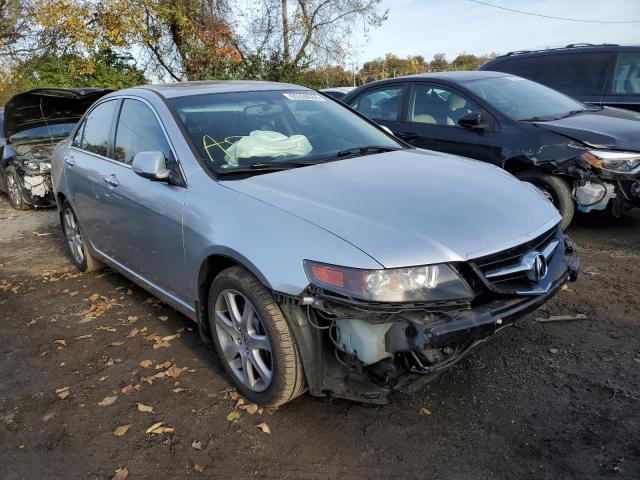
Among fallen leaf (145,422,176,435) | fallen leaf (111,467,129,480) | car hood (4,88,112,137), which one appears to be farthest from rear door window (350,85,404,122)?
fallen leaf (111,467,129,480)

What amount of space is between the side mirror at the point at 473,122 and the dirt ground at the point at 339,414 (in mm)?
2024

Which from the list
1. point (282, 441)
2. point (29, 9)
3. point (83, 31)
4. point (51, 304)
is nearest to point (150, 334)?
point (51, 304)

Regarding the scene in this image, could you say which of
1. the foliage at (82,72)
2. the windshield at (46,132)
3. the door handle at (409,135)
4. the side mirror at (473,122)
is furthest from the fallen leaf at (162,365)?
the foliage at (82,72)

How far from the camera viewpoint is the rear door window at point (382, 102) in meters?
6.35

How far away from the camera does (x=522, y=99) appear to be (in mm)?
5883

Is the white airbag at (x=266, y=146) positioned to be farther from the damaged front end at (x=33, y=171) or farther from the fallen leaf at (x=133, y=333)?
the damaged front end at (x=33, y=171)

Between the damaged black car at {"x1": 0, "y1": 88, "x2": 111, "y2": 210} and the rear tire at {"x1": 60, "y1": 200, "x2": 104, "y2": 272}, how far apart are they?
2.96 meters

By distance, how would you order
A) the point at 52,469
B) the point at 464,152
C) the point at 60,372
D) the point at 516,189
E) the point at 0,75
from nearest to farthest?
1. the point at 52,469
2. the point at 516,189
3. the point at 60,372
4. the point at 464,152
5. the point at 0,75

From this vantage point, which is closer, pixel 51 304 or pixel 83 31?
pixel 51 304

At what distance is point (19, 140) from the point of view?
8.58 meters

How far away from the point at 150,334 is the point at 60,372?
650 mm

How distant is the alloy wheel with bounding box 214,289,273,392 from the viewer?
2826 mm

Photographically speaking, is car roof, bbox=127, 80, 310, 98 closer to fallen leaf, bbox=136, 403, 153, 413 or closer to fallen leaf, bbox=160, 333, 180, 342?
fallen leaf, bbox=160, 333, 180, 342

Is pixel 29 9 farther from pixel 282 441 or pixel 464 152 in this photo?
pixel 282 441
